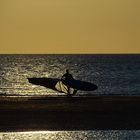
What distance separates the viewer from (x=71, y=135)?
29.9 m

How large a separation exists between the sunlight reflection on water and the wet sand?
1.42 ft

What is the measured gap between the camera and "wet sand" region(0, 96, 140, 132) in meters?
30.9

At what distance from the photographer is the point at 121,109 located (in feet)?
116

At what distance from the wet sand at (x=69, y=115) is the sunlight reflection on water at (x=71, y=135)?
43 centimetres

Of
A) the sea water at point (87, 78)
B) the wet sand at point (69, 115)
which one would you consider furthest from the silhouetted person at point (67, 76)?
the sea water at point (87, 78)

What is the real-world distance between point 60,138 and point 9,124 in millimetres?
2882

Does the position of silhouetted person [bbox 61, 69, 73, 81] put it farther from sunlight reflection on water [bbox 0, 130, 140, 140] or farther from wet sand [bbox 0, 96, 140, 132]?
sunlight reflection on water [bbox 0, 130, 140, 140]

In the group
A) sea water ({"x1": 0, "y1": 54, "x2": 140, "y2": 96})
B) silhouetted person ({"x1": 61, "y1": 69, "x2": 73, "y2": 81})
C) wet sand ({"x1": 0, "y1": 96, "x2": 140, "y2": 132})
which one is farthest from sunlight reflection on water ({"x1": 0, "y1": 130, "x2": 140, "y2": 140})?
sea water ({"x1": 0, "y1": 54, "x2": 140, "y2": 96})

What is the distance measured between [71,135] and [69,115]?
3442 mm

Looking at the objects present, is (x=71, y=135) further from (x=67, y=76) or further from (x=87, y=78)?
(x=87, y=78)

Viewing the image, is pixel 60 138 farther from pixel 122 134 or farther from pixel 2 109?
pixel 2 109

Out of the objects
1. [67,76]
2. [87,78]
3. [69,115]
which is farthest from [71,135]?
[87,78]

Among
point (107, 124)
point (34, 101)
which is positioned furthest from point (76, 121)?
point (34, 101)

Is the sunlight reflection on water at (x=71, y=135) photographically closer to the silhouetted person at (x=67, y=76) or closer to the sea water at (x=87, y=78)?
the silhouetted person at (x=67, y=76)
